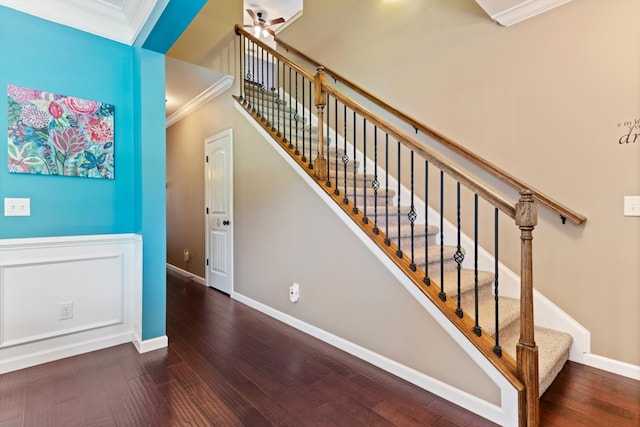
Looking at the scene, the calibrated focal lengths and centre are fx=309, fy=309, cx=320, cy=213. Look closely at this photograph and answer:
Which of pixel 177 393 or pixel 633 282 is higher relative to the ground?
pixel 633 282

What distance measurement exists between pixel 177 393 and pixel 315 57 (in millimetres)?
4081

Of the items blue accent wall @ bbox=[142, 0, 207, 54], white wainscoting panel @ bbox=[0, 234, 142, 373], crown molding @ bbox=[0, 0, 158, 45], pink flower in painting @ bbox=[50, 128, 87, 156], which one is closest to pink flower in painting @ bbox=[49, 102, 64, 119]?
pink flower in painting @ bbox=[50, 128, 87, 156]

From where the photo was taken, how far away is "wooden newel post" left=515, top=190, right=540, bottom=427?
1516mm

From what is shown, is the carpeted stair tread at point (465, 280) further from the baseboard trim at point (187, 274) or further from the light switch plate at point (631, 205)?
the baseboard trim at point (187, 274)

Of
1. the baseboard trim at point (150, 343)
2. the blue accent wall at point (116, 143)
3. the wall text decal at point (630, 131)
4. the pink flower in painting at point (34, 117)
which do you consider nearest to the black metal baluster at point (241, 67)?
the blue accent wall at point (116, 143)

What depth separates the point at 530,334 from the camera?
1.55 meters

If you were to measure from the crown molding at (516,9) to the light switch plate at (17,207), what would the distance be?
3621 mm

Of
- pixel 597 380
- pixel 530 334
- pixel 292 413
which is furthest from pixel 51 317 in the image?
pixel 597 380

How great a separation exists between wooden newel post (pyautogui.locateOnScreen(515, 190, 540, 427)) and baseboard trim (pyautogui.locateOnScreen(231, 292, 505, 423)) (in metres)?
0.14

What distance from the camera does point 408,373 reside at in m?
2.00

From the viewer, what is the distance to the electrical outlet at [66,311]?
2309mm

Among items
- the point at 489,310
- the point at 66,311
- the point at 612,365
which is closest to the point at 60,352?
the point at 66,311

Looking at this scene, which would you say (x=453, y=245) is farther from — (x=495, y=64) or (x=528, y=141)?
(x=495, y=64)

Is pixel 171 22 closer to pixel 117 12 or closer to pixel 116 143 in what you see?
pixel 117 12
